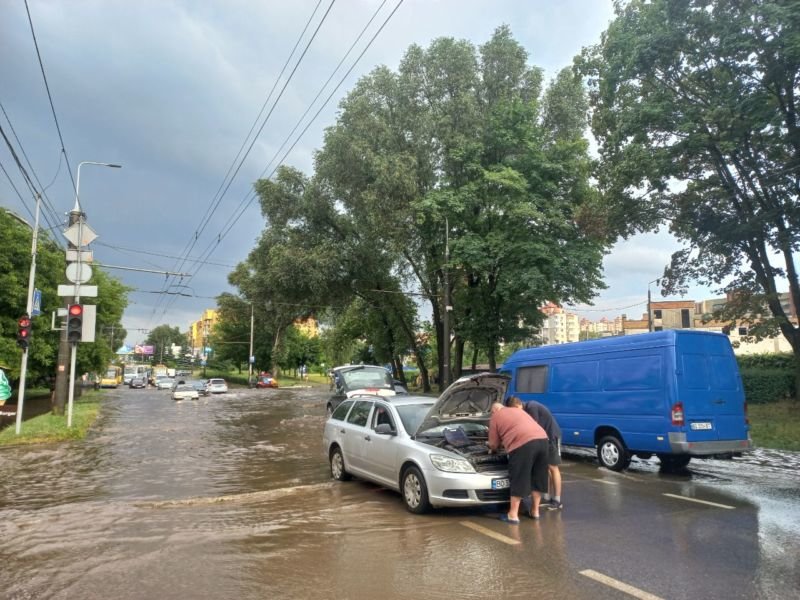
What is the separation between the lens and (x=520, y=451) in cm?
663

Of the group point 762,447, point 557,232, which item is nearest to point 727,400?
point 762,447

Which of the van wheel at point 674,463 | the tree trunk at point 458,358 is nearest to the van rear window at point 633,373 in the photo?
the van wheel at point 674,463

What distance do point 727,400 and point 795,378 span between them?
14691 mm

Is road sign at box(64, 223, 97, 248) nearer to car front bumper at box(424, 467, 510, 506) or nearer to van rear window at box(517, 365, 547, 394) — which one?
van rear window at box(517, 365, 547, 394)

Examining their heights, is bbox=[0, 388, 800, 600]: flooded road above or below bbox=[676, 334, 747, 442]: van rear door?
below

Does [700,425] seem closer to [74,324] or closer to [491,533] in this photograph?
[491,533]

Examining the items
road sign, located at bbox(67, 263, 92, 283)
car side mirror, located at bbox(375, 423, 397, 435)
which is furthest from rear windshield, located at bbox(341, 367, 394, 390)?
car side mirror, located at bbox(375, 423, 397, 435)

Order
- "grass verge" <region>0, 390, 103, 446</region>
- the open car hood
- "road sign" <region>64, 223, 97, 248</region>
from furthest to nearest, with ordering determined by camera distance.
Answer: "road sign" <region>64, 223, 97, 248</region> → "grass verge" <region>0, 390, 103, 446</region> → the open car hood

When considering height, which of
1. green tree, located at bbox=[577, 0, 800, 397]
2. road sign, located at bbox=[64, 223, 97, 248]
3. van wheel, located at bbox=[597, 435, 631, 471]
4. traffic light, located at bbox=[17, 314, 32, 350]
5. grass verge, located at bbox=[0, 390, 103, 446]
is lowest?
grass verge, located at bbox=[0, 390, 103, 446]

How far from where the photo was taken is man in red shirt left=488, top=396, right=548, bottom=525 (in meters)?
6.61

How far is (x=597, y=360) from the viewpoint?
35.6 feet

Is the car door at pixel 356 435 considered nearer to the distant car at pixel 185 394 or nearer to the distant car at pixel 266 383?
the distant car at pixel 185 394

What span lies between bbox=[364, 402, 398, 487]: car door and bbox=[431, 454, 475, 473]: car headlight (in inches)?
36.1

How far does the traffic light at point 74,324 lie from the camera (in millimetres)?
15194
